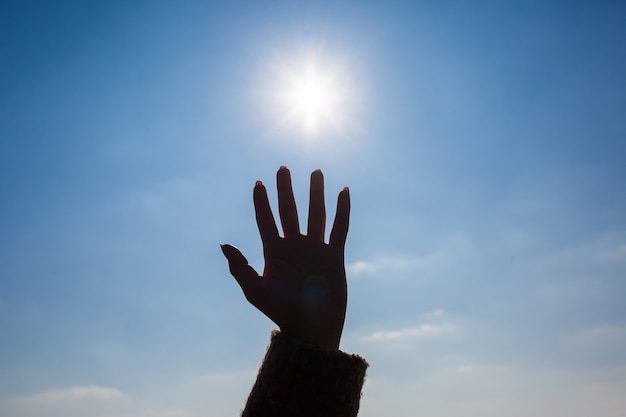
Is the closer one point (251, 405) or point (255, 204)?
point (251, 405)

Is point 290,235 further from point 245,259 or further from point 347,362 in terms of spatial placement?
point 347,362

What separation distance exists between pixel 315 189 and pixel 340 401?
5.17 feet

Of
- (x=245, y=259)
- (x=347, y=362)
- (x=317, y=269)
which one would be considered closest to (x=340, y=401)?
(x=347, y=362)

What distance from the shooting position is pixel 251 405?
108 inches

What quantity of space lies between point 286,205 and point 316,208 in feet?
0.76

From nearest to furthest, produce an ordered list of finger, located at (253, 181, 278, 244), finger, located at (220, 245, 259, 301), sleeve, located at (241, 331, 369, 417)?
sleeve, located at (241, 331, 369, 417) < finger, located at (220, 245, 259, 301) < finger, located at (253, 181, 278, 244)

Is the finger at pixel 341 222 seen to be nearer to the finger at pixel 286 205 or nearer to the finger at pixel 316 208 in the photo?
the finger at pixel 316 208

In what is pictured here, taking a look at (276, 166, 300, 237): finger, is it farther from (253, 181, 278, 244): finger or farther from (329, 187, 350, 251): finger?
(329, 187, 350, 251): finger

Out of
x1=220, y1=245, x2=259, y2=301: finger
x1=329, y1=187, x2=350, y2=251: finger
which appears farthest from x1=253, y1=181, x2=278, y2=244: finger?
x1=329, y1=187, x2=350, y2=251: finger

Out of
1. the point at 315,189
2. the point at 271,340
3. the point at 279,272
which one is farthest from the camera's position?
the point at 315,189

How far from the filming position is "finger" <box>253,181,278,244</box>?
3.62m

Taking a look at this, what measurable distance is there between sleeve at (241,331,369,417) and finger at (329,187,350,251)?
3.31 ft

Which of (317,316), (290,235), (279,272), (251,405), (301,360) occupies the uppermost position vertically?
(290,235)

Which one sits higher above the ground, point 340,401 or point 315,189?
point 315,189
